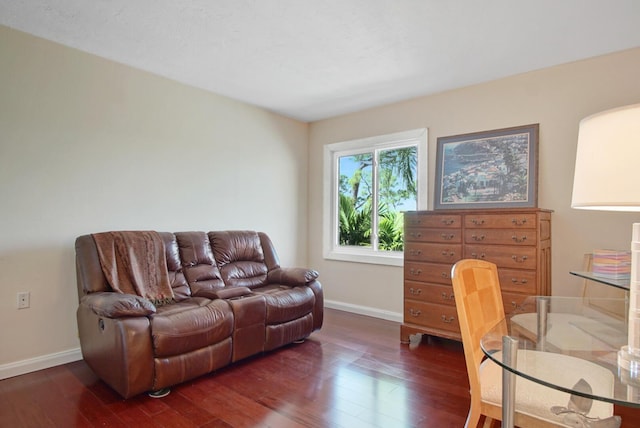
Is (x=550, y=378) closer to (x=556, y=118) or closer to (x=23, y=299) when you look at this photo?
(x=556, y=118)

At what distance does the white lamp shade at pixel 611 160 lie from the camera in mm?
1009

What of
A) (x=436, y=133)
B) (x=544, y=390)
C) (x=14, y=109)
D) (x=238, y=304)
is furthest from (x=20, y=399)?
(x=436, y=133)

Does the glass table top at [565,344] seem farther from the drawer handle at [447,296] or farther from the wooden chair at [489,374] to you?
the drawer handle at [447,296]

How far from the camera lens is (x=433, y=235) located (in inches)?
123

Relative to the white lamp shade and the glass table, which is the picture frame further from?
the white lamp shade

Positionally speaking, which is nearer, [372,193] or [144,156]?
[144,156]

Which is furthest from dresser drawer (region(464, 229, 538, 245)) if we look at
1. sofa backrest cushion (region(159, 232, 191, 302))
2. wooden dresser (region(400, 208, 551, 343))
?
sofa backrest cushion (region(159, 232, 191, 302))

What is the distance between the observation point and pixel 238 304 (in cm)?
264

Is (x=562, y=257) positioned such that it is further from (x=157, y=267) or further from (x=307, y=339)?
(x=157, y=267)

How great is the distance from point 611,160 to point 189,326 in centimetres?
231

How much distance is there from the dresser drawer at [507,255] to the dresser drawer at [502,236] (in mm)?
40

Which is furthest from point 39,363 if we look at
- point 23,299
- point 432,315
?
point 432,315

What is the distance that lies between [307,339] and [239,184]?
1.85 m

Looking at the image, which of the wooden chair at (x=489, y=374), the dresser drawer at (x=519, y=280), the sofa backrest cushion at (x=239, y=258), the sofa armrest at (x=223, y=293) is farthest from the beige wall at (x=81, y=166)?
the wooden chair at (x=489, y=374)
